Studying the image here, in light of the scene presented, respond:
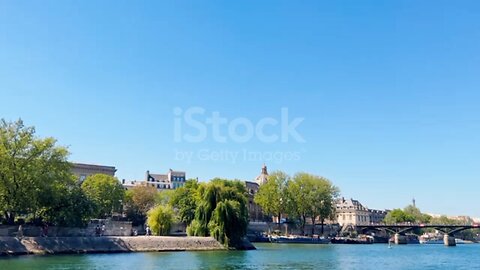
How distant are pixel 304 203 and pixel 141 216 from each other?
38.3m

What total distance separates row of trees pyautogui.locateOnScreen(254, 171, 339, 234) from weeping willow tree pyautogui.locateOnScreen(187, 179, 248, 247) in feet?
181

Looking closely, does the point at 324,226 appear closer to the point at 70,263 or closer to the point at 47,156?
the point at 47,156

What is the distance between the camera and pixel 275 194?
11400 cm

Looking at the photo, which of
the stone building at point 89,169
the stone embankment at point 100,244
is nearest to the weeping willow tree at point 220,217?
the stone embankment at point 100,244

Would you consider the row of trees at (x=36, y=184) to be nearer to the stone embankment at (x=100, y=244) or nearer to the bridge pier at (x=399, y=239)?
the stone embankment at (x=100, y=244)

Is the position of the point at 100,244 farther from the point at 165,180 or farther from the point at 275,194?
the point at 165,180

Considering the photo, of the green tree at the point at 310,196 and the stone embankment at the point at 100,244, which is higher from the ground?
the green tree at the point at 310,196

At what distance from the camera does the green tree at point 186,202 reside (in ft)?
251

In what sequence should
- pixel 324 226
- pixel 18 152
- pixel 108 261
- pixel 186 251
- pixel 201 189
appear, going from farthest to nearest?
pixel 324 226 → pixel 201 189 → pixel 186 251 → pixel 18 152 → pixel 108 261

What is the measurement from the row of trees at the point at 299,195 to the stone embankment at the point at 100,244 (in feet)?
198

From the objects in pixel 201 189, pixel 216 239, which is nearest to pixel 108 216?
pixel 201 189

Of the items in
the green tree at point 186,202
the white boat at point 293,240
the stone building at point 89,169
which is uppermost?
the stone building at point 89,169

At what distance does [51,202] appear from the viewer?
49.9m

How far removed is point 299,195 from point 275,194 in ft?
17.5
